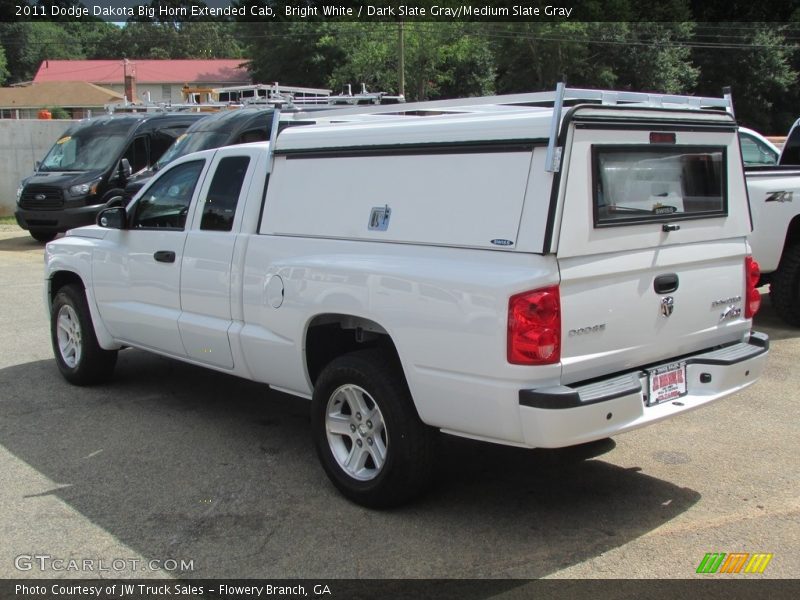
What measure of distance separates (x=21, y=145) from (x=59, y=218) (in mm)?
6431

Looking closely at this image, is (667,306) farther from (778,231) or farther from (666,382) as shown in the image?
(778,231)

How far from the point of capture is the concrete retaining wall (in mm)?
21141

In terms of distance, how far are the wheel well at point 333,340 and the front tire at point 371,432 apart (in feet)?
0.53

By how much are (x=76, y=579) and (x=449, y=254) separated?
2.26m

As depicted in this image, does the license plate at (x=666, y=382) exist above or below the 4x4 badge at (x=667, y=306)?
below

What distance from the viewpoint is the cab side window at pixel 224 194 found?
5688mm

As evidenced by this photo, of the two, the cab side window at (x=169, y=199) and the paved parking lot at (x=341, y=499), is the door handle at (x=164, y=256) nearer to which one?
the cab side window at (x=169, y=199)

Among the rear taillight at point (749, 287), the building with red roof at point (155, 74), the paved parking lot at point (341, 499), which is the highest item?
the building with red roof at point (155, 74)

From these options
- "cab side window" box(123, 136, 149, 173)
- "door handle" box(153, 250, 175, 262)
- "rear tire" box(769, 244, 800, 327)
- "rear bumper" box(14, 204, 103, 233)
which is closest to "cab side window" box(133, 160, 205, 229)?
"door handle" box(153, 250, 175, 262)

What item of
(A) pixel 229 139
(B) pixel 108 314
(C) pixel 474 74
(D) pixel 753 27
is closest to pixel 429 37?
(C) pixel 474 74

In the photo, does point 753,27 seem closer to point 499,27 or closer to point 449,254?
point 499,27

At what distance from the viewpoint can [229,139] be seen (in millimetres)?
12969

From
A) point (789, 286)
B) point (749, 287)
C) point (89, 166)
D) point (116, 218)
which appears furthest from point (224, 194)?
point (89, 166)

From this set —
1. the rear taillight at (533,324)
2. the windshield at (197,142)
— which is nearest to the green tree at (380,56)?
the windshield at (197,142)
